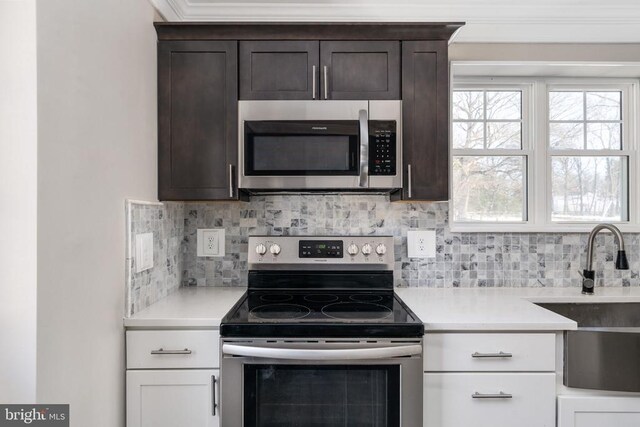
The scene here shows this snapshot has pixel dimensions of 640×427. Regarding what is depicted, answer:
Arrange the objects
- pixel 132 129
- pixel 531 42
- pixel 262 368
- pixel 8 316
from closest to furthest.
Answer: pixel 8 316 → pixel 262 368 → pixel 132 129 → pixel 531 42

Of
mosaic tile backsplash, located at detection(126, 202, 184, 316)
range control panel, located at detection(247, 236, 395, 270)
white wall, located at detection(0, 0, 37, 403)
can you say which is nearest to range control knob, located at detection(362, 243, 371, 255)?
range control panel, located at detection(247, 236, 395, 270)

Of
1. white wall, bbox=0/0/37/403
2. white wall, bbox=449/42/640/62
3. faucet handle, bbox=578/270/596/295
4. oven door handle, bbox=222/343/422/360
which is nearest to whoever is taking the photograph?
white wall, bbox=0/0/37/403

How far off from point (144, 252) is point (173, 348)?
1.32ft

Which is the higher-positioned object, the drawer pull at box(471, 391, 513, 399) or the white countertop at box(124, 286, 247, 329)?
the white countertop at box(124, 286, 247, 329)

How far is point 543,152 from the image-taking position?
222 centimetres

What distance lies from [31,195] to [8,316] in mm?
316

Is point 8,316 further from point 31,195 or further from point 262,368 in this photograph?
point 262,368

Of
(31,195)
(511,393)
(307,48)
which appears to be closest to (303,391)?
(511,393)

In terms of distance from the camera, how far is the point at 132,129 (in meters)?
1.59

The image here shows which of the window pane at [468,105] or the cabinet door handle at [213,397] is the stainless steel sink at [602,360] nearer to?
the window pane at [468,105]

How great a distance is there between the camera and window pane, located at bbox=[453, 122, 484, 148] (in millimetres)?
2236

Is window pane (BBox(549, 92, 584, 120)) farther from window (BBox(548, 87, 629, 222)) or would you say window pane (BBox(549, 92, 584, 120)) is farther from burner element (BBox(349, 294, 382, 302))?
burner element (BBox(349, 294, 382, 302))

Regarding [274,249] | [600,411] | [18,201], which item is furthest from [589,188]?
[18,201]

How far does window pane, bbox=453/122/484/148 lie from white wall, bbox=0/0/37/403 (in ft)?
6.31
